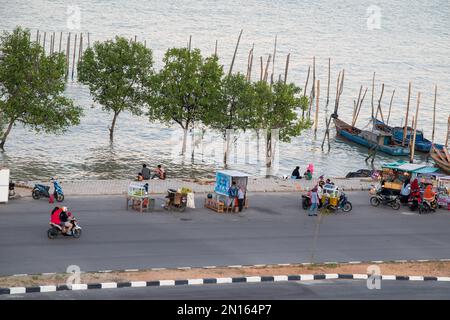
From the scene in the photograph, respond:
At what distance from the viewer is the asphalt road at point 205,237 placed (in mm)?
36281

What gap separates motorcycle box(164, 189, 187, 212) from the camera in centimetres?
4422

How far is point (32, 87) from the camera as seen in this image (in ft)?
224

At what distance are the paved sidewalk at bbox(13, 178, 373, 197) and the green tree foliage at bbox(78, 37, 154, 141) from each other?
26.0 metres

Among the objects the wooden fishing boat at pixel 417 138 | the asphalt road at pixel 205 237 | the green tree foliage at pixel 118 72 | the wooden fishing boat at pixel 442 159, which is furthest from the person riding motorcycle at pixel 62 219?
the wooden fishing boat at pixel 417 138

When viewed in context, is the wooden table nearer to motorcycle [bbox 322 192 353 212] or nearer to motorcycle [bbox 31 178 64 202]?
motorcycle [bbox 31 178 64 202]

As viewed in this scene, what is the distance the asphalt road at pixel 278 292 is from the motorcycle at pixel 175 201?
10946 millimetres

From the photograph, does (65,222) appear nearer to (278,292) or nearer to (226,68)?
(278,292)

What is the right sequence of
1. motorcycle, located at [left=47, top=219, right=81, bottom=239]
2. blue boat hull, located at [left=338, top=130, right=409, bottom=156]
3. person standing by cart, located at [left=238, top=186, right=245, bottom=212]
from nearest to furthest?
motorcycle, located at [left=47, top=219, right=81, bottom=239] → person standing by cart, located at [left=238, top=186, right=245, bottom=212] → blue boat hull, located at [left=338, top=130, right=409, bottom=156]

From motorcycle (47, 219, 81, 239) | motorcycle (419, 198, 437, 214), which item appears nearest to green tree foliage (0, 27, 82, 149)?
motorcycle (419, 198, 437, 214)

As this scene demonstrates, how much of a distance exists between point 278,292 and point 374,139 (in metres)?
57.6

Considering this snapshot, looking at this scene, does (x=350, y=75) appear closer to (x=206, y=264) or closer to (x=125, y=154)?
(x=125, y=154)

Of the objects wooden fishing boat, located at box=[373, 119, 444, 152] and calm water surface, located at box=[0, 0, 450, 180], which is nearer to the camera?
calm water surface, located at box=[0, 0, 450, 180]

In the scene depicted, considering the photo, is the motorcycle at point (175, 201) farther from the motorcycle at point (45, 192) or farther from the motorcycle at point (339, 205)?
the motorcycle at point (339, 205)
